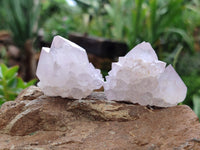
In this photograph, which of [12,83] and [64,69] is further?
[12,83]

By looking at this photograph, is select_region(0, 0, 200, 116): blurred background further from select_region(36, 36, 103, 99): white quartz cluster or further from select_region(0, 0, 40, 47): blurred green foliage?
select_region(36, 36, 103, 99): white quartz cluster

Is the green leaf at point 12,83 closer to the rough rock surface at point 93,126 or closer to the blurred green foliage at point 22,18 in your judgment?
the rough rock surface at point 93,126

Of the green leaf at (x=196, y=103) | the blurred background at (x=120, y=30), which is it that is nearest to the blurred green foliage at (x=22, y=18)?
the blurred background at (x=120, y=30)

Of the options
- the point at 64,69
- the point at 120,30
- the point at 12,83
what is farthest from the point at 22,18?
the point at 64,69

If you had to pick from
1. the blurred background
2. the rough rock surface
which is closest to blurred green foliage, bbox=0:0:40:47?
the blurred background

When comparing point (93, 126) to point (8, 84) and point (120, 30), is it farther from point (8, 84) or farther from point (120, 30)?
point (120, 30)

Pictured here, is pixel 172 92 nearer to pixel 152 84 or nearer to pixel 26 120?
pixel 152 84
